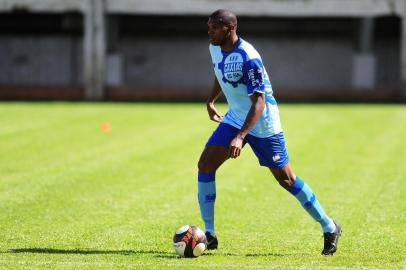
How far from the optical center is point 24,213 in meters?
11.9

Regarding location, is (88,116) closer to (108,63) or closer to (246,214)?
(108,63)

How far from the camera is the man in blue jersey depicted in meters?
8.98

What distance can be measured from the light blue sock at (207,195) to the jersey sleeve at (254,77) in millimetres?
983

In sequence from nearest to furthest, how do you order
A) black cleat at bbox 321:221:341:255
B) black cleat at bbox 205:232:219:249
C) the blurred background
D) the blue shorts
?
1. the blue shorts
2. black cleat at bbox 321:221:341:255
3. black cleat at bbox 205:232:219:249
4. the blurred background

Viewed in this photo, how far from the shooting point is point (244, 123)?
8977 millimetres

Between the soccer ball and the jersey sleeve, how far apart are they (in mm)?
1400

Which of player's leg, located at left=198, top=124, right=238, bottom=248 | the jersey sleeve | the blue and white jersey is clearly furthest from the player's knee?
the jersey sleeve

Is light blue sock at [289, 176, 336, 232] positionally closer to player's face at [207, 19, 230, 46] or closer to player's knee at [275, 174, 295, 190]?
player's knee at [275, 174, 295, 190]

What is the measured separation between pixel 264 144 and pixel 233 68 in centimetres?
78

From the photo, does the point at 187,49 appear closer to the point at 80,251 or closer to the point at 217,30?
the point at 80,251

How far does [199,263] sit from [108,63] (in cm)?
Answer: 3441

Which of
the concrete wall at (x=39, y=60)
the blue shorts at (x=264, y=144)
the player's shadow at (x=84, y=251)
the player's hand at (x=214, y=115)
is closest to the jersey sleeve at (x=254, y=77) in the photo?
the blue shorts at (x=264, y=144)

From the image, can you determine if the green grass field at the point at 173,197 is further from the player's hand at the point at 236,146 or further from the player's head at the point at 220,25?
the player's head at the point at 220,25

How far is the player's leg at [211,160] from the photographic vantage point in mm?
9305
